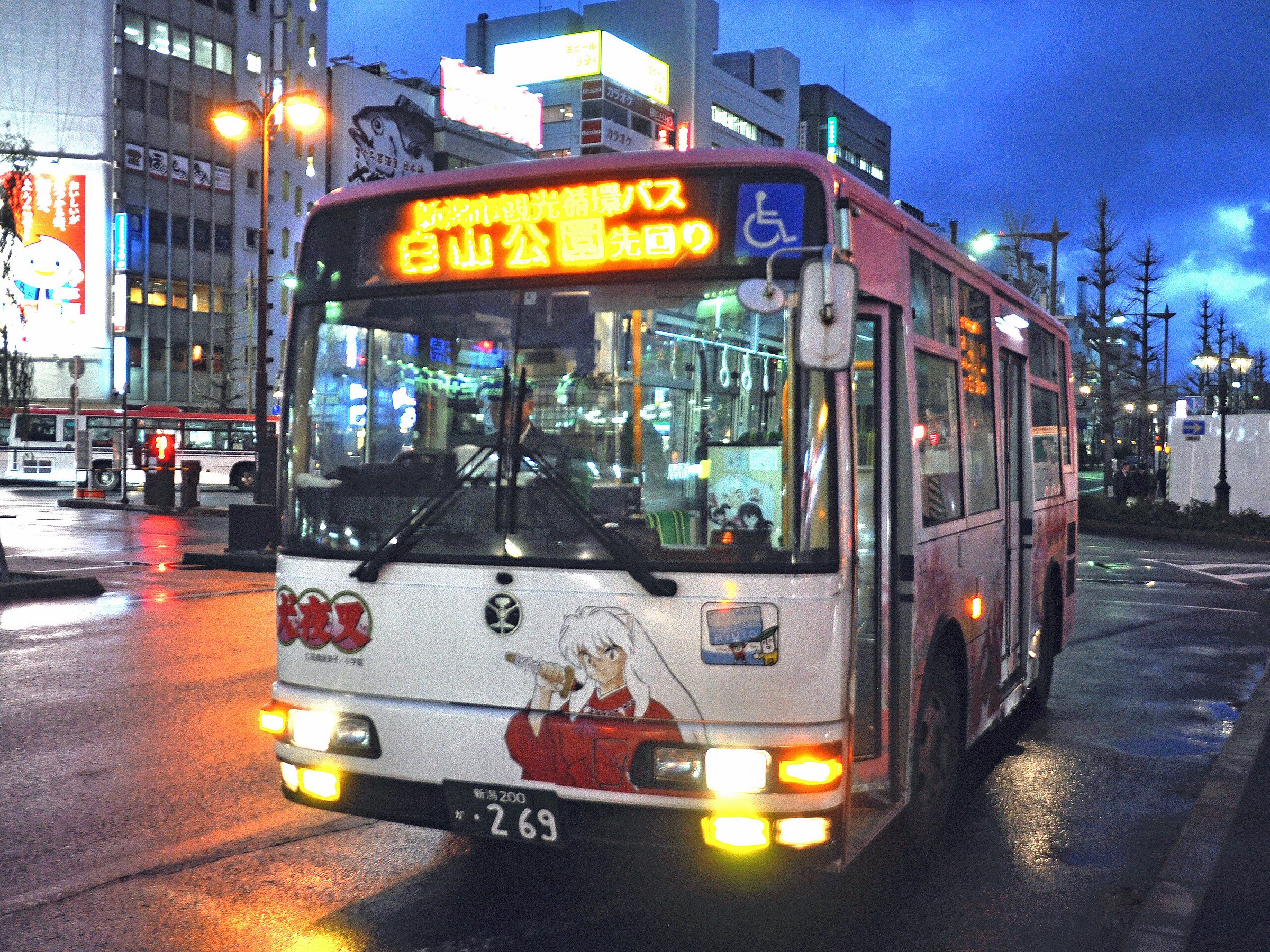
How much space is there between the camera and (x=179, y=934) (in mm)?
4590

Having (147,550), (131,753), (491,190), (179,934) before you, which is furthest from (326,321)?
(147,550)

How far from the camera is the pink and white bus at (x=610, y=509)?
4.25 metres

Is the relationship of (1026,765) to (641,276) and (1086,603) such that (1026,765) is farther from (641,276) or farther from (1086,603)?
(1086,603)

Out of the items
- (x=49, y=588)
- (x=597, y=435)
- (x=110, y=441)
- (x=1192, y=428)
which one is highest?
(x=1192, y=428)

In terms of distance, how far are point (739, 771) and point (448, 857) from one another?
6.03 ft

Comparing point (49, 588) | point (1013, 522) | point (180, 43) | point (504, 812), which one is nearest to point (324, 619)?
point (504, 812)

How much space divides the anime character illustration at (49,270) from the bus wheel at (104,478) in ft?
53.3

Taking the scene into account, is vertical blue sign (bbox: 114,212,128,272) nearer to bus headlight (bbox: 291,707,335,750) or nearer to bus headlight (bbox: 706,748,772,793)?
bus headlight (bbox: 291,707,335,750)

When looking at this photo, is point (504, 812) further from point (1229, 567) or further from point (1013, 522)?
point (1229, 567)

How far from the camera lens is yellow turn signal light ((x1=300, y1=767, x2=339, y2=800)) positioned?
4.73 meters

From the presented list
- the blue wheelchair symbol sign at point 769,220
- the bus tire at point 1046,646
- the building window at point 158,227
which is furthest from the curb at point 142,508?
the building window at point 158,227

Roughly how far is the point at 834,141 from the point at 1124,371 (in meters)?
55.0

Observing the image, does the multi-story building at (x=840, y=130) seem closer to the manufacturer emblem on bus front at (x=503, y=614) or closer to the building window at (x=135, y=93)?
the building window at (x=135, y=93)

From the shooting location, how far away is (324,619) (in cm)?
480
